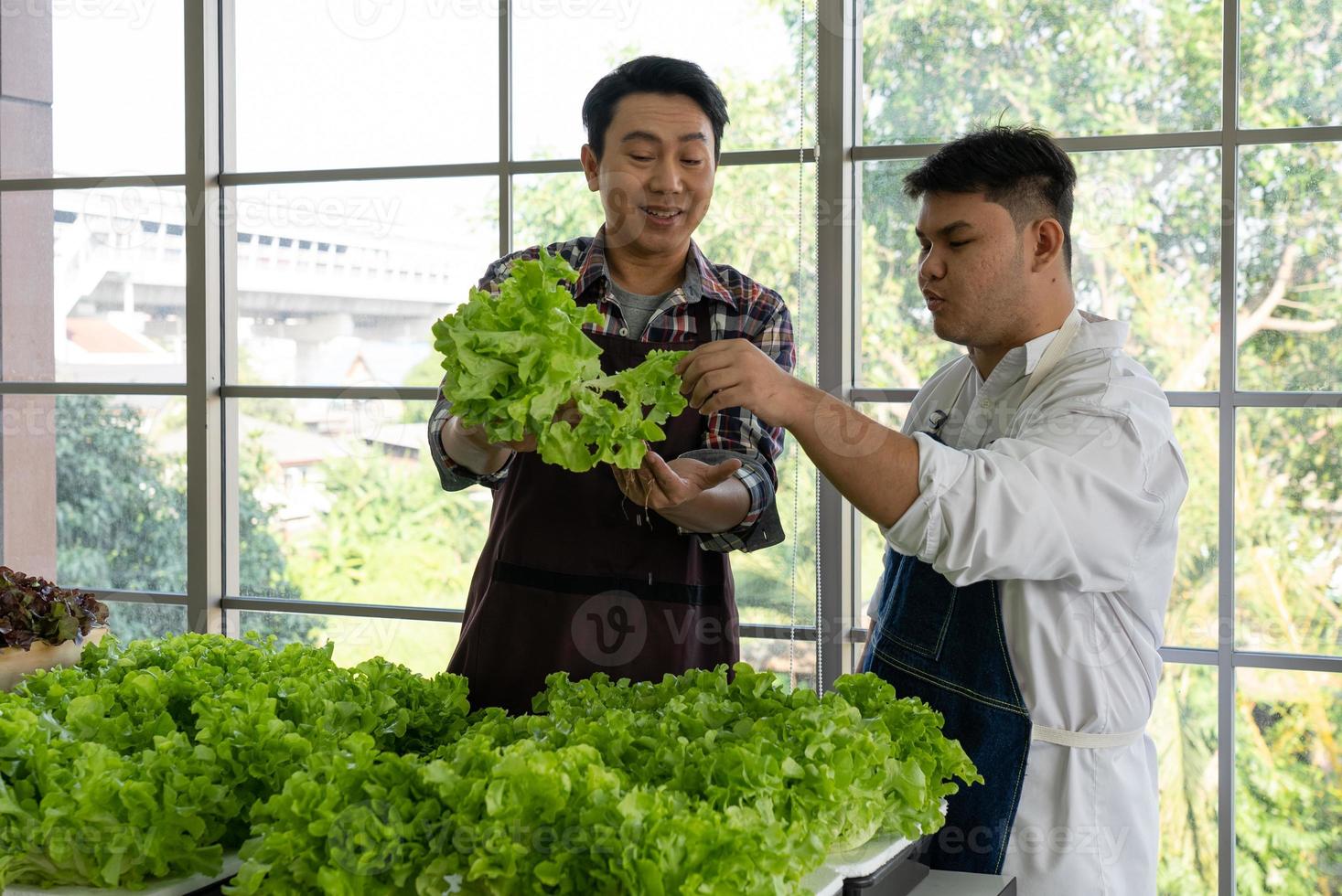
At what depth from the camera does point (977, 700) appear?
168 centimetres

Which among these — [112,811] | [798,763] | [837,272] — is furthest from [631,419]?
[837,272]

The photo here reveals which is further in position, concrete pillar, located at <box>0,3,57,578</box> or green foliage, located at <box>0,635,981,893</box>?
concrete pillar, located at <box>0,3,57,578</box>

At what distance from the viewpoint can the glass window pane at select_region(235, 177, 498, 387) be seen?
3229 mm

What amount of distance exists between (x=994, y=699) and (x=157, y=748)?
109 centimetres

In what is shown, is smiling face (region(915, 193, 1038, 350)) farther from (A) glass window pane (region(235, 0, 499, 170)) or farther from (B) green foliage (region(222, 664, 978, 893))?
(A) glass window pane (region(235, 0, 499, 170))

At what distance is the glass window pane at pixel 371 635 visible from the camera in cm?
330

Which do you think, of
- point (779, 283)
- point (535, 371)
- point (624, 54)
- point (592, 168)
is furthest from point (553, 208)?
point (535, 371)

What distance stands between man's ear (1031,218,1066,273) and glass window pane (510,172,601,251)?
1542mm

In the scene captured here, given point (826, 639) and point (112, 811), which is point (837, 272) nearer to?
point (826, 639)

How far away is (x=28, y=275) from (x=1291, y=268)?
11.7ft

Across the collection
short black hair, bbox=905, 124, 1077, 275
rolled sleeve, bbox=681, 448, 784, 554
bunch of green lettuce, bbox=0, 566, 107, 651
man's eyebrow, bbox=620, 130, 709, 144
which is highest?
man's eyebrow, bbox=620, 130, 709, 144

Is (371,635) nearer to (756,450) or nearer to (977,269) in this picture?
(756,450)

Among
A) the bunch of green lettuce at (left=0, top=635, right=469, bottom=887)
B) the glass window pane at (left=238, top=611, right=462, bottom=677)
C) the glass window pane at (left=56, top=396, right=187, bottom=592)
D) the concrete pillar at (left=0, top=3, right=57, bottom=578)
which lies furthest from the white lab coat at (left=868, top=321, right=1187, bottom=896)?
the concrete pillar at (left=0, top=3, right=57, bottom=578)

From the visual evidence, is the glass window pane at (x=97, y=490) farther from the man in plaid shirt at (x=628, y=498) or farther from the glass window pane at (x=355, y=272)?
the man in plaid shirt at (x=628, y=498)
